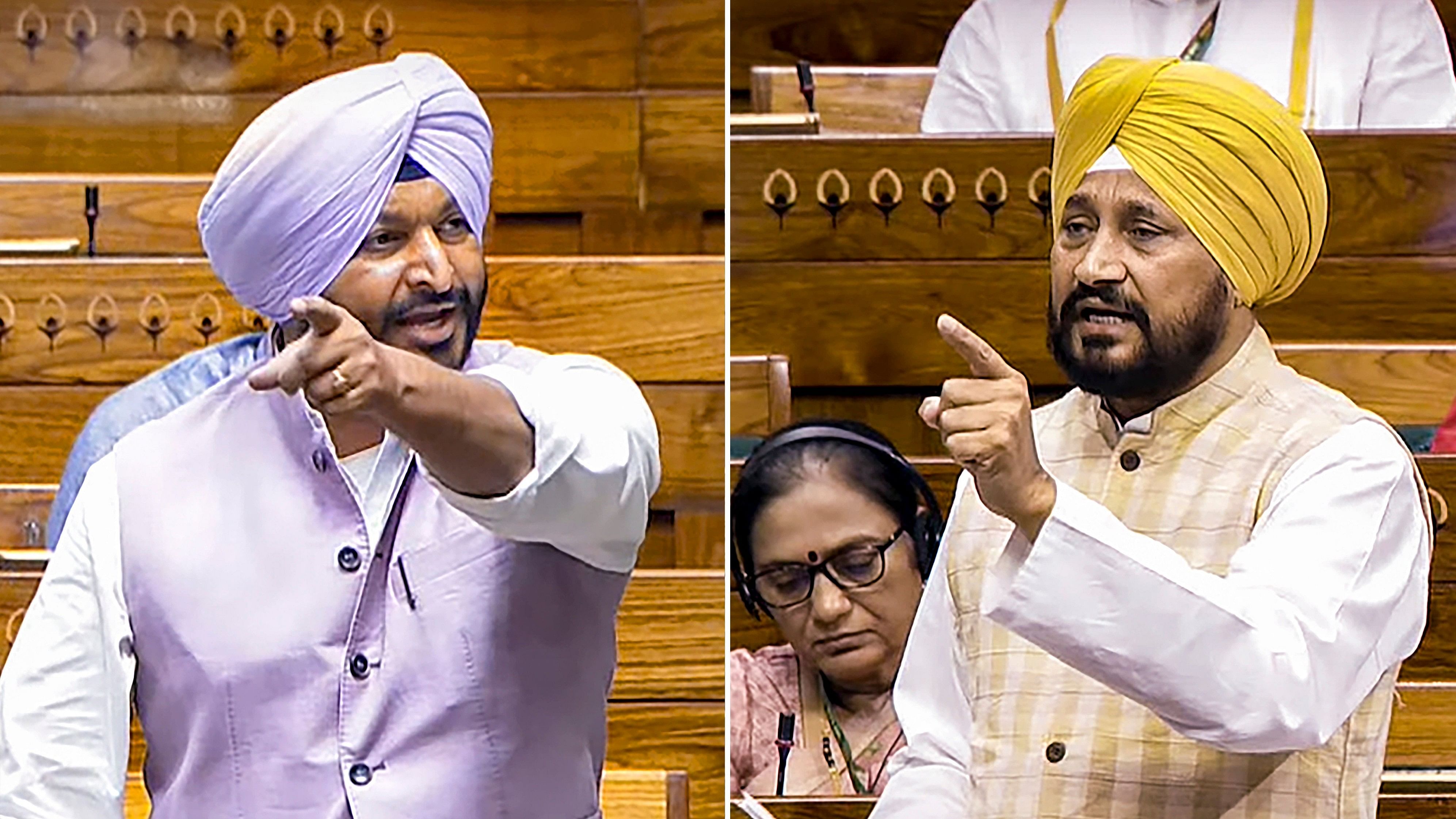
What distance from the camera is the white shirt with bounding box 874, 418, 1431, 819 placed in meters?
1.62

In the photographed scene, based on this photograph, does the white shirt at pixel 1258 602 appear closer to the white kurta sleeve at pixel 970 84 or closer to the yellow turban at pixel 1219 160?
the yellow turban at pixel 1219 160

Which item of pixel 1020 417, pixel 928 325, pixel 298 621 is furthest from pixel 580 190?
pixel 1020 417

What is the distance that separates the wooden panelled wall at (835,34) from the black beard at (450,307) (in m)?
0.50

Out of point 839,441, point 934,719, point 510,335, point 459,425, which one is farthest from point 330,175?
point 934,719

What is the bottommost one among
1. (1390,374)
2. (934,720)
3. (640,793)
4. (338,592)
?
(640,793)

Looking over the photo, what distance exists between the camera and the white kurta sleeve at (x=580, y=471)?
1.68 meters

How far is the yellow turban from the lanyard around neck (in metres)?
0.09

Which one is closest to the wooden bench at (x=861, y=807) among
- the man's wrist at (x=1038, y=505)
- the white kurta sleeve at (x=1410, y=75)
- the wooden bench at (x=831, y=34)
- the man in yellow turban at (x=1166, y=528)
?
the man in yellow turban at (x=1166, y=528)

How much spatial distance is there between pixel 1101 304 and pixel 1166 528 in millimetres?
176

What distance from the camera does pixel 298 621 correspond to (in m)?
1.86

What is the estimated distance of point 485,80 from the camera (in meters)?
2.33

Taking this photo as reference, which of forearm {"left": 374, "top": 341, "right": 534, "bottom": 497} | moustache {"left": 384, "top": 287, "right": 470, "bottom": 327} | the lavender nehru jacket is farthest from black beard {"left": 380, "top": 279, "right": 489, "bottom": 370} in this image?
forearm {"left": 374, "top": 341, "right": 534, "bottom": 497}

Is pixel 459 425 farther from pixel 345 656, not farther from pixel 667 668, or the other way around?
pixel 667 668

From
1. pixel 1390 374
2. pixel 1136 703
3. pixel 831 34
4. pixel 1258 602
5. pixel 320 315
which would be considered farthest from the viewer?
pixel 831 34
